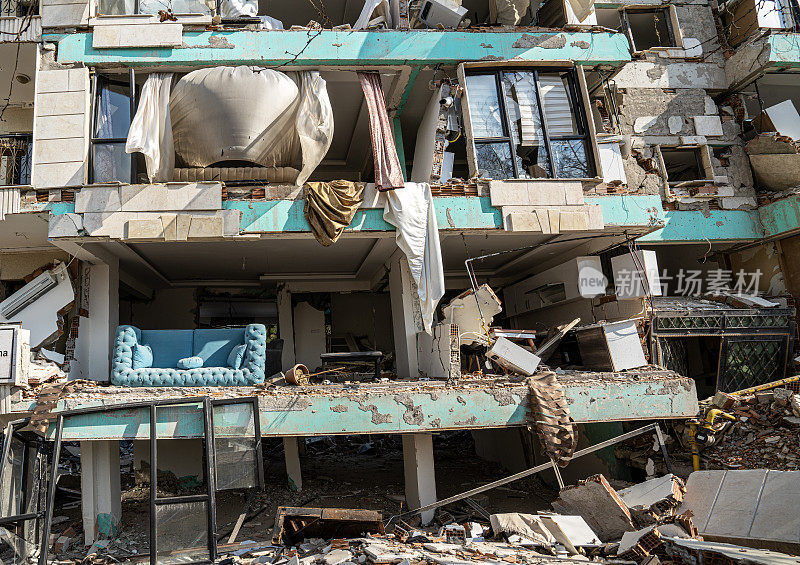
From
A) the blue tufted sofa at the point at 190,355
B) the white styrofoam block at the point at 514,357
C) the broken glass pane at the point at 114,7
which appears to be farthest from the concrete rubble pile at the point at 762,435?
the broken glass pane at the point at 114,7

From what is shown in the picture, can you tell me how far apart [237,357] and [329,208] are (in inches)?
115

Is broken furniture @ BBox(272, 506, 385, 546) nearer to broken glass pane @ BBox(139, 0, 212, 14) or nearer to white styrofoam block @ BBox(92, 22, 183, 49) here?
white styrofoam block @ BBox(92, 22, 183, 49)

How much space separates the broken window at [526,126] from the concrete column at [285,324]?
261 inches

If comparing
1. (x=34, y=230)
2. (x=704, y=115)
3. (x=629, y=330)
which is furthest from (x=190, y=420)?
(x=704, y=115)

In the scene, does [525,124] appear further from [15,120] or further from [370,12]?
[15,120]

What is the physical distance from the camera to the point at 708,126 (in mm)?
14648

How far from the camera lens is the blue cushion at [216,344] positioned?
9766 mm

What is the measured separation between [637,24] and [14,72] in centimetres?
1504

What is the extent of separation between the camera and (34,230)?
10.5 m

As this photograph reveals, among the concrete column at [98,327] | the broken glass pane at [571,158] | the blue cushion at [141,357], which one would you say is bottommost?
the blue cushion at [141,357]

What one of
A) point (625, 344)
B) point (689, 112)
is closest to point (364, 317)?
point (625, 344)

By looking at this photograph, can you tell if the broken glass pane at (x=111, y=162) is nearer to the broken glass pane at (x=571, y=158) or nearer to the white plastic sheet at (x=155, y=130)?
the white plastic sheet at (x=155, y=130)

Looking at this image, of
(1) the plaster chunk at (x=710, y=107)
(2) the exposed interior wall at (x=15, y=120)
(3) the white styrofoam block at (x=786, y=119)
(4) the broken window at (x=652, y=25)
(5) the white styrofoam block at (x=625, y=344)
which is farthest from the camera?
(4) the broken window at (x=652, y=25)

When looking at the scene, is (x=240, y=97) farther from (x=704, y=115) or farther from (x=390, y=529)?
(x=704, y=115)
